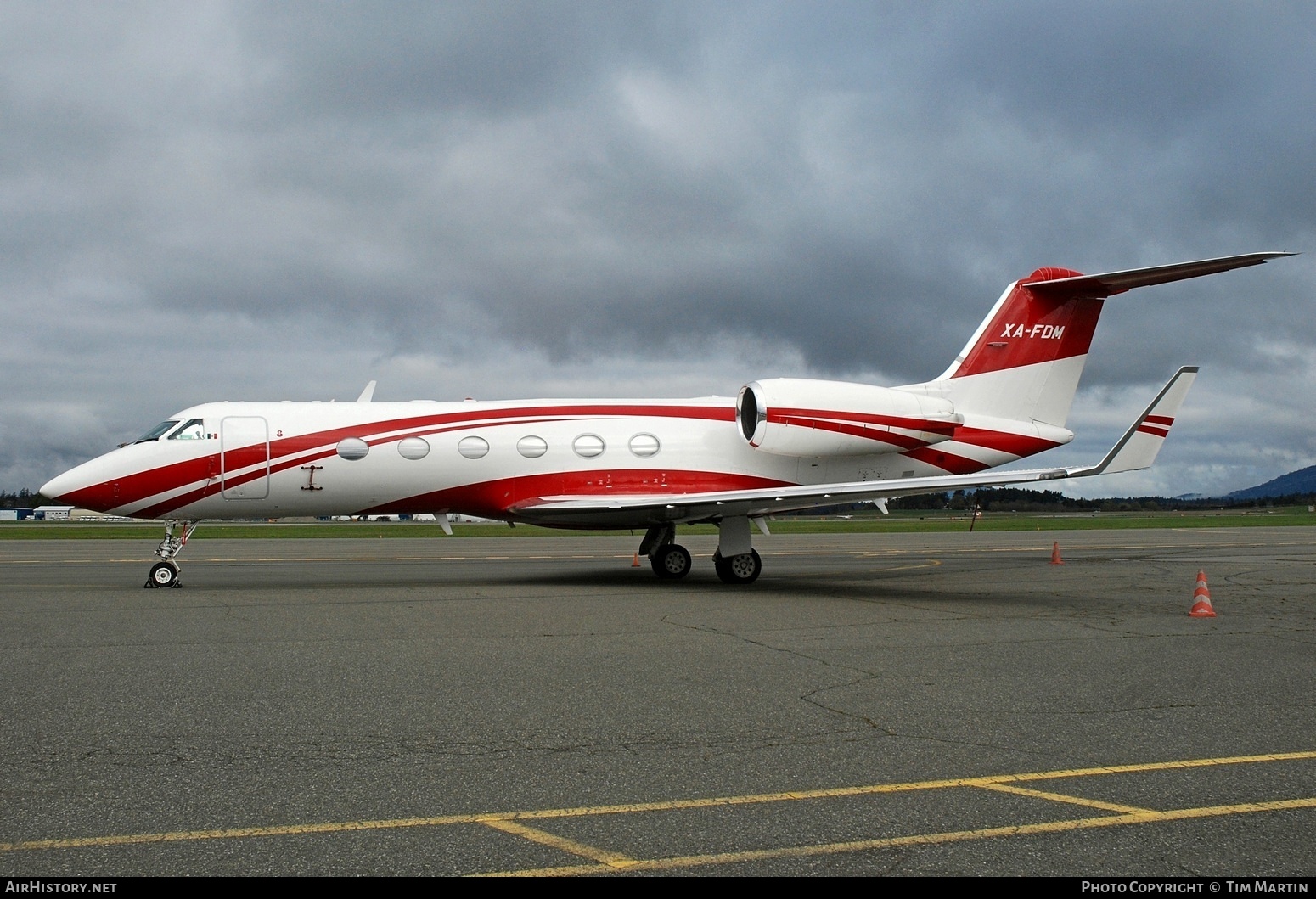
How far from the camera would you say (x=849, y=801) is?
5129 mm

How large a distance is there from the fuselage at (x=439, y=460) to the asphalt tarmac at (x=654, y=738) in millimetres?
3569

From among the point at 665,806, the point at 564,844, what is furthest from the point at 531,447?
the point at 564,844

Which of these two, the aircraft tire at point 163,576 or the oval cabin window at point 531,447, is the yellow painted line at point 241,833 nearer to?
the aircraft tire at point 163,576

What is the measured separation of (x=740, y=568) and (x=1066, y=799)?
13424 millimetres

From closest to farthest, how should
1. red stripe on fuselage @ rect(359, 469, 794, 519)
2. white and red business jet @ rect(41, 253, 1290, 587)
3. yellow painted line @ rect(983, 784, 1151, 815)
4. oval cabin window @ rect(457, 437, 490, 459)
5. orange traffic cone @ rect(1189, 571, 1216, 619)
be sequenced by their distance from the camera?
yellow painted line @ rect(983, 784, 1151, 815) < orange traffic cone @ rect(1189, 571, 1216, 619) < white and red business jet @ rect(41, 253, 1290, 587) < oval cabin window @ rect(457, 437, 490, 459) < red stripe on fuselage @ rect(359, 469, 794, 519)

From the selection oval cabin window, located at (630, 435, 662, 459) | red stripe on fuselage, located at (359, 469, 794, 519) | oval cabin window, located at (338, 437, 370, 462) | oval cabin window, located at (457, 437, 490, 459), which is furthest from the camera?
oval cabin window, located at (630, 435, 662, 459)

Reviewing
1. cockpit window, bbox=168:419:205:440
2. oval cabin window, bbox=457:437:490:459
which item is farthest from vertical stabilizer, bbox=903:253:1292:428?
cockpit window, bbox=168:419:205:440

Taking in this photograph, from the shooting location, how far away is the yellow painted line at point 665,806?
4.51m

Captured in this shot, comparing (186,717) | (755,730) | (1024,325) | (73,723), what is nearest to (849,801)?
(755,730)

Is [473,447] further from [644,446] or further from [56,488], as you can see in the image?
[56,488]

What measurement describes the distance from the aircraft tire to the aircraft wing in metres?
5.76

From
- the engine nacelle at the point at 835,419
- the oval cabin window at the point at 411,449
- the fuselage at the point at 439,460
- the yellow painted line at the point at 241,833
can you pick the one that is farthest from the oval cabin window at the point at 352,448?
the yellow painted line at the point at 241,833

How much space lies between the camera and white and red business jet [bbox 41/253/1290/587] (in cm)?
1778

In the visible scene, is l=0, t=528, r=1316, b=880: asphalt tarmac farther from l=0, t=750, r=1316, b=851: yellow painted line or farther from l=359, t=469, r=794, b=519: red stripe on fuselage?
l=359, t=469, r=794, b=519: red stripe on fuselage
